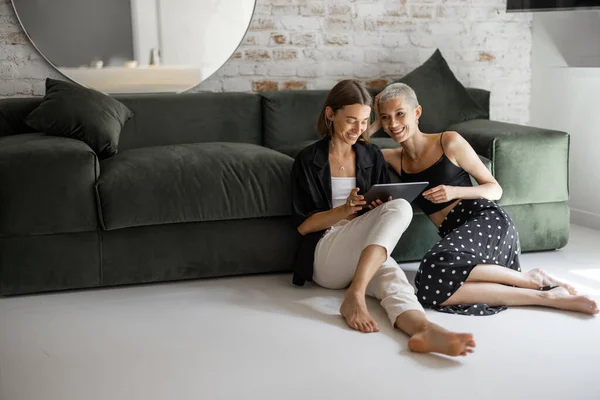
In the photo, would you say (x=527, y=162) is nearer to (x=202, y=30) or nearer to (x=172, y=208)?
(x=172, y=208)

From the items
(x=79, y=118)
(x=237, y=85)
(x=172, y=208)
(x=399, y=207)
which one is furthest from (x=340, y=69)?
(x=399, y=207)

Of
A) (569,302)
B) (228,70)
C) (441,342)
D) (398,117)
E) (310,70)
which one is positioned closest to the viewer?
(441,342)

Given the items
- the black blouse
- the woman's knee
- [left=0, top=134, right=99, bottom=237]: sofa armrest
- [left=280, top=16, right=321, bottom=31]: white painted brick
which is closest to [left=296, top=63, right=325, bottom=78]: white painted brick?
[left=280, top=16, right=321, bottom=31]: white painted brick

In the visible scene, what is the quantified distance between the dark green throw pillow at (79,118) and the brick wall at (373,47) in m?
0.67

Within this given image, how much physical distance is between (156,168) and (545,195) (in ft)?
5.89

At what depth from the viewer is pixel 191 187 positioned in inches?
129

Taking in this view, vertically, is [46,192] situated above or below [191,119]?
below

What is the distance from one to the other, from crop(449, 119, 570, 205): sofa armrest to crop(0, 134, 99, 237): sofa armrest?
1.80m

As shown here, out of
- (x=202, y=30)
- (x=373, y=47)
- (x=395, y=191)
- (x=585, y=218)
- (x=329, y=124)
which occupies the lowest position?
(x=585, y=218)

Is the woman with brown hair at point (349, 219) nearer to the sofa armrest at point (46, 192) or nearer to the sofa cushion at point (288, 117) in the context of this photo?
the sofa armrest at point (46, 192)

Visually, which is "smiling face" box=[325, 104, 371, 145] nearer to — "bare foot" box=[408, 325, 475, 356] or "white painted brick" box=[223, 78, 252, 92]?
"bare foot" box=[408, 325, 475, 356]

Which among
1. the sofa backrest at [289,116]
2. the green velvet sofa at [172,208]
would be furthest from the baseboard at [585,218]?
the sofa backrest at [289,116]

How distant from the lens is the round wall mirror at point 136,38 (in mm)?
4258

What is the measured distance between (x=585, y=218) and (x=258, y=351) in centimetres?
261
